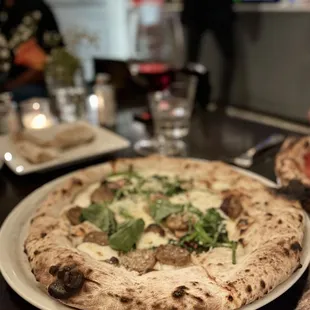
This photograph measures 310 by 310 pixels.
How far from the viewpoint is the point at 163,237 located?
34.0 inches

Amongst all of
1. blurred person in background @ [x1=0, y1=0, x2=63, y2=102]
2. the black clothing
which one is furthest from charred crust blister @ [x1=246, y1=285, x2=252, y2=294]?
the black clothing

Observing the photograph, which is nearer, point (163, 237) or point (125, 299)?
point (125, 299)

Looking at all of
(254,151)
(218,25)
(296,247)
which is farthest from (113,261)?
(218,25)

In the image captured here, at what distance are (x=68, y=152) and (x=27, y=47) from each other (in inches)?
41.7

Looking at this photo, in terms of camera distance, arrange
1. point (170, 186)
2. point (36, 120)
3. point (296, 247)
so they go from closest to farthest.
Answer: point (296, 247)
point (170, 186)
point (36, 120)

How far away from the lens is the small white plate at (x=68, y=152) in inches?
46.7

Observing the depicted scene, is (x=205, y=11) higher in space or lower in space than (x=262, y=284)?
higher

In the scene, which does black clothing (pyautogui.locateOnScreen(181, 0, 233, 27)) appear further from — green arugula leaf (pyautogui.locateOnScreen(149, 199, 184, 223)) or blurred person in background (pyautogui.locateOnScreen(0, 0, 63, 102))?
green arugula leaf (pyautogui.locateOnScreen(149, 199, 184, 223))

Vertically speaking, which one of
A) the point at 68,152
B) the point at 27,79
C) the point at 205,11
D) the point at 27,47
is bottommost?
the point at 27,79

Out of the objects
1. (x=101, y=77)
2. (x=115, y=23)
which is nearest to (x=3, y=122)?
(x=101, y=77)

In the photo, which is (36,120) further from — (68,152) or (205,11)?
(205,11)

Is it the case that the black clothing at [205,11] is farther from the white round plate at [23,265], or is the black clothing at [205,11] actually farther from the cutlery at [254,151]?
the white round plate at [23,265]

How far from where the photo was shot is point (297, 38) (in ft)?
8.13

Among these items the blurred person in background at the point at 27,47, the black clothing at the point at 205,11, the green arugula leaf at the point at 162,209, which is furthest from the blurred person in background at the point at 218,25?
the green arugula leaf at the point at 162,209
